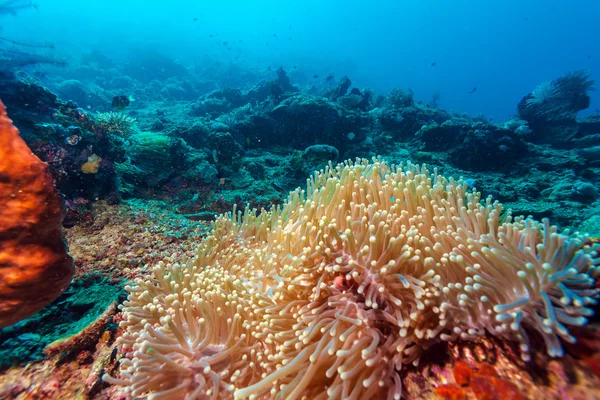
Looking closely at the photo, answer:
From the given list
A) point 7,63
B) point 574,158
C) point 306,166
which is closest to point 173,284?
point 306,166

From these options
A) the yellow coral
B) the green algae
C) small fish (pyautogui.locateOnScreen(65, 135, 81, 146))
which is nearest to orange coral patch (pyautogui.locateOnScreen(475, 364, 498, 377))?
the green algae

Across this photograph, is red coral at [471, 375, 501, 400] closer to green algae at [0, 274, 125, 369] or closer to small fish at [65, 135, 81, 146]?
green algae at [0, 274, 125, 369]

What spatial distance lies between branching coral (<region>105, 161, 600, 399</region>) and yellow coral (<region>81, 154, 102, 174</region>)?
3738 mm

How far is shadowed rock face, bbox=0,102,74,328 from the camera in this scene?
6.59 feet

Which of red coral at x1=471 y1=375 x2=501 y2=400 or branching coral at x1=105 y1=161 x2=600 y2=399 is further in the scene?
branching coral at x1=105 y1=161 x2=600 y2=399

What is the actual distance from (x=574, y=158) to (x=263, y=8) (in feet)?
441

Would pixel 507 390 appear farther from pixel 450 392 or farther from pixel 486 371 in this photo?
pixel 450 392

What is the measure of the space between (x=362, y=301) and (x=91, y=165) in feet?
18.3

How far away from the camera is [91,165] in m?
5.22

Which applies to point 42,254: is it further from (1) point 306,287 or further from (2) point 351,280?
(2) point 351,280

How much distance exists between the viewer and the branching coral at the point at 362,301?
1.49 m

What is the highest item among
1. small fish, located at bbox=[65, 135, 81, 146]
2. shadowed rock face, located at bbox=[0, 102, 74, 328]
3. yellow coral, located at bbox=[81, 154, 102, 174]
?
small fish, located at bbox=[65, 135, 81, 146]

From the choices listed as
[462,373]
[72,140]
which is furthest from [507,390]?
[72,140]

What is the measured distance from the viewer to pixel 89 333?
2.59m
